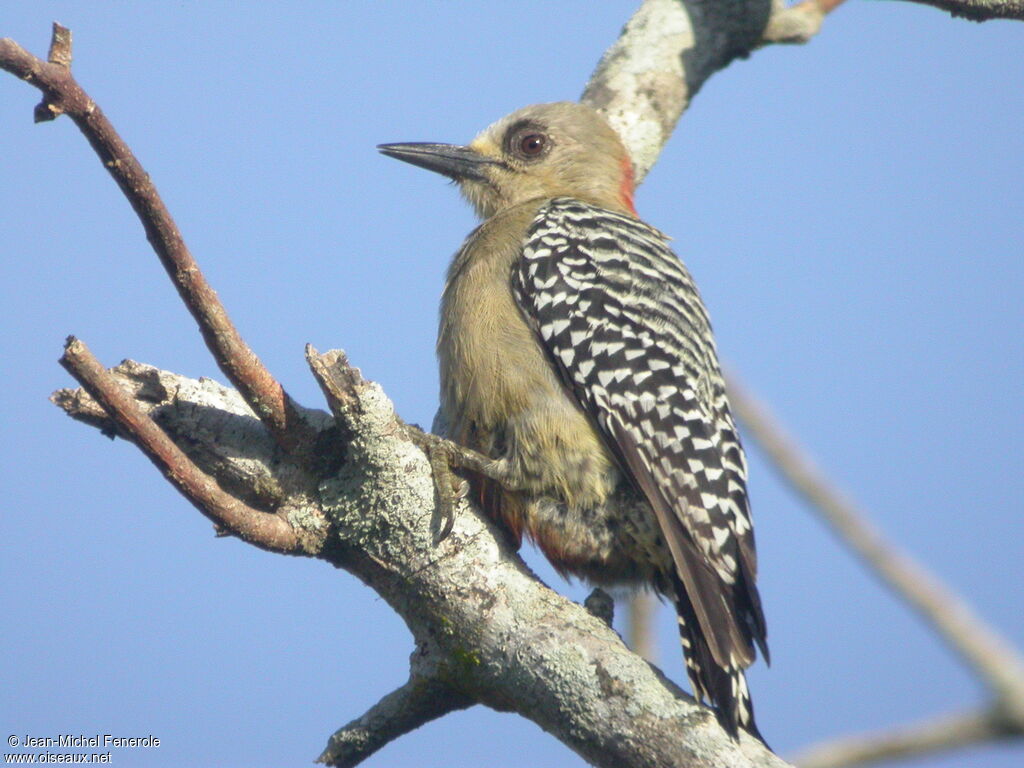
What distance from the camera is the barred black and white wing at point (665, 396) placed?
516cm

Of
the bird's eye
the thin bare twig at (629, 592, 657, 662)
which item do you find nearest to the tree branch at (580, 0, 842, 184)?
the bird's eye

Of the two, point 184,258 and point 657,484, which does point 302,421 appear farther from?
point 657,484

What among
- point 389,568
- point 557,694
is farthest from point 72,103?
point 557,694

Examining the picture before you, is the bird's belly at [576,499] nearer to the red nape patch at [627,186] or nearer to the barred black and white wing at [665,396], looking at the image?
the barred black and white wing at [665,396]

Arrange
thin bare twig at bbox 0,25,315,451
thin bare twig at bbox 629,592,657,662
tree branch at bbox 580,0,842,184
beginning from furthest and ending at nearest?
tree branch at bbox 580,0,842,184, thin bare twig at bbox 629,592,657,662, thin bare twig at bbox 0,25,315,451

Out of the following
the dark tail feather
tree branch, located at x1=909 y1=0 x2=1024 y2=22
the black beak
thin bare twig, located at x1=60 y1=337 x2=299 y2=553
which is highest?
tree branch, located at x1=909 y1=0 x2=1024 y2=22

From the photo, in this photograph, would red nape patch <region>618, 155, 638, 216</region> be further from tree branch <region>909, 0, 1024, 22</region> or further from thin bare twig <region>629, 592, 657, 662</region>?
thin bare twig <region>629, 592, 657, 662</region>

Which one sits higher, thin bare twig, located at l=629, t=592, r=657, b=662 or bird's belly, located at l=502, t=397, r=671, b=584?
bird's belly, located at l=502, t=397, r=671, b=584

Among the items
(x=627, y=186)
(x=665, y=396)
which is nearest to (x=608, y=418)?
(x=665, y=396)

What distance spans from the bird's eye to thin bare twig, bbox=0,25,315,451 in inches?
135

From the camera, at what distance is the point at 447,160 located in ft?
25.4

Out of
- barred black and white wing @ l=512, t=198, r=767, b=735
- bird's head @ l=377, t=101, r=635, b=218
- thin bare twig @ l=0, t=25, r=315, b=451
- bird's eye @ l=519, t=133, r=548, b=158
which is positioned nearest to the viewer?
thin bare twig @ l=0, t=25, r=315, b=451

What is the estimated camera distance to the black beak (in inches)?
305

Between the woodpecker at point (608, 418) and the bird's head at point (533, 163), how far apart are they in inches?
39.4
